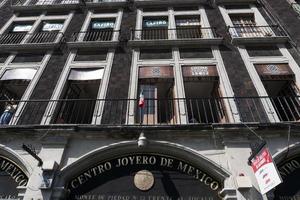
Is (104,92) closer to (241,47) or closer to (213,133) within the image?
(213,133)

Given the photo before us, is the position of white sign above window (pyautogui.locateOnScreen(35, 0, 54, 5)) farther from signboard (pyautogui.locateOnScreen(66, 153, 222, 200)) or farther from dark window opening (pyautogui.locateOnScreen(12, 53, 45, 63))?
signboard (pyautogui.locateOnScreen(66, 153, 222, 200))

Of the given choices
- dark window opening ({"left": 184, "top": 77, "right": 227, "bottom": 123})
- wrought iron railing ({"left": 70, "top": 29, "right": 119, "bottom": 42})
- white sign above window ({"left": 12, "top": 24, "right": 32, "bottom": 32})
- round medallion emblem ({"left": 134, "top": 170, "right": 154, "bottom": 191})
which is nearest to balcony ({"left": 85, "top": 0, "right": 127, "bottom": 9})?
wrought iron railing ({"left": 70, "top": 29, "right": 119, "bottom": 42})

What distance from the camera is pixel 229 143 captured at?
7828 mm

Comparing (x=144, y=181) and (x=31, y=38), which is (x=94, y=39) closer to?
(x=31, y=38)

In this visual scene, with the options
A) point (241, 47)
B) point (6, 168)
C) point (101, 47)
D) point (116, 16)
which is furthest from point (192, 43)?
point (6, 168)

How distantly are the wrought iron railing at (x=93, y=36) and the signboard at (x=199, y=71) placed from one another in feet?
13.9

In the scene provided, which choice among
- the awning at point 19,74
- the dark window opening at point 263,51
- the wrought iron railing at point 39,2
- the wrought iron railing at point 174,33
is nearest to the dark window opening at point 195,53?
the wrought iron railing at point 174,33

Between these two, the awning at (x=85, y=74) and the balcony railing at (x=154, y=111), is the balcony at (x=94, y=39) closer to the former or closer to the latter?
the awning at (x=85, y=74)

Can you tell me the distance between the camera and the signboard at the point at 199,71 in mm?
10500

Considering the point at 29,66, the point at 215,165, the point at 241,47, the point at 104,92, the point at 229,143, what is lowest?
the point at 215,165

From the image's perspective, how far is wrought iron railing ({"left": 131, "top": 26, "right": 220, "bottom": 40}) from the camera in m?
12.5

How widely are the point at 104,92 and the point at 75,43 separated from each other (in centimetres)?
341

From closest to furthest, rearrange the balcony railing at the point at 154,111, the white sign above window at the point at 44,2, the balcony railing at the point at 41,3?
1. the balcony railing at the point at 154,111
2. the balcony railing at the point at 41,3
3. the white sign above window at the point at 44,2

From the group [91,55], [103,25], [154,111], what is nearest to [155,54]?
[91,55]
